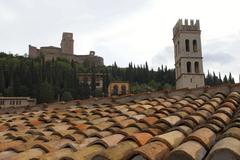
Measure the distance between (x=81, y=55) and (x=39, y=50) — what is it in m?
14.6

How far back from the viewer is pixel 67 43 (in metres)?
126

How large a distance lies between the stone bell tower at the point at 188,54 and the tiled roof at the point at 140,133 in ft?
159

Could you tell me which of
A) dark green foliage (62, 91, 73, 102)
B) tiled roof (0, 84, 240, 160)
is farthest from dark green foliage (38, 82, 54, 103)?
tiled roof (0, 84, 240, 160)

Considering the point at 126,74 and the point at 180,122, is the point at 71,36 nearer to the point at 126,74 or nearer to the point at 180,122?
the point at 126,74

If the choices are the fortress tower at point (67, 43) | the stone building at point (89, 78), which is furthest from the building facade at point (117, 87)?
the fortress tower at point (67, 43)

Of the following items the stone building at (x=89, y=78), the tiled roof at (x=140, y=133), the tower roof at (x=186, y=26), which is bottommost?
the tiled roof at (x=140, y=133)

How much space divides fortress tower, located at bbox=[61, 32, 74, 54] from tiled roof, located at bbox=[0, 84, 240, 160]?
121984mm

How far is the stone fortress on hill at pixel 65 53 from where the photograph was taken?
119 m

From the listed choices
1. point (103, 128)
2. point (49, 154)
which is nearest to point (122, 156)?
point (49, 154)

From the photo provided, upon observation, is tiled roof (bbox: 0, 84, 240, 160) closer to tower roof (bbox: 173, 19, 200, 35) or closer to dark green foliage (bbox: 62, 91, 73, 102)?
tower roof (bbox: 173, 19, 200, 35)

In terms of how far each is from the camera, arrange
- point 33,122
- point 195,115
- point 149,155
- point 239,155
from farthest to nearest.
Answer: point 33,122
point 195,115
point 149,155
point 239,155

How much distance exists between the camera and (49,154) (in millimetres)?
3012

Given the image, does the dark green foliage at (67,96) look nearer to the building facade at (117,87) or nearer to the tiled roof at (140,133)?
the building facade at (117,87)

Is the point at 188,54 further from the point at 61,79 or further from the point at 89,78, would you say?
the point at 89,78
